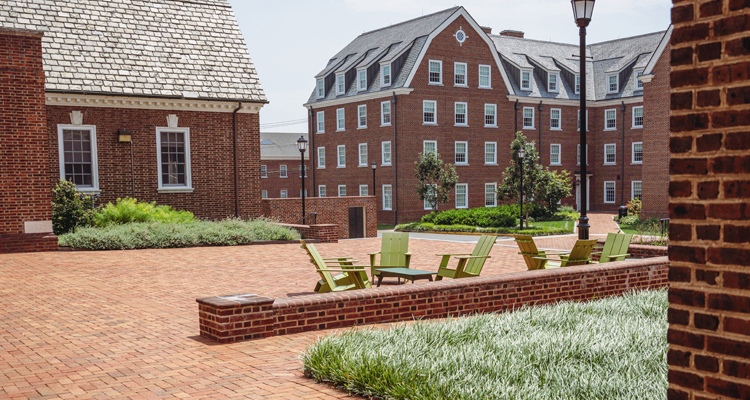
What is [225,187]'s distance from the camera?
25078 mm

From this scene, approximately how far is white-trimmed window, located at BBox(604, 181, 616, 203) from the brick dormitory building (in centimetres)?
10

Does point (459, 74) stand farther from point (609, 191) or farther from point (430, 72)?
point (609, 191)

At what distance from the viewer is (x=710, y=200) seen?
9.56ft

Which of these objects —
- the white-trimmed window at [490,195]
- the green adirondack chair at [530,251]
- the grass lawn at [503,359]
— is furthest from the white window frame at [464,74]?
the grass lawn at [503,359]

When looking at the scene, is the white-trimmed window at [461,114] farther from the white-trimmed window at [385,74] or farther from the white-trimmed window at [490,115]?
the white-trimmed window at [385,74]

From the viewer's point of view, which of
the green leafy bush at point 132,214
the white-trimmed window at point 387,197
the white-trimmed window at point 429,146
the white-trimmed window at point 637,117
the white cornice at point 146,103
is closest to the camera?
the green leafy bush at point 132,214

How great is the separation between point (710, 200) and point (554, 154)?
4967 centimetres

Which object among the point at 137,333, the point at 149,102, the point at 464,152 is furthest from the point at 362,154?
Answer: the point at 137,333

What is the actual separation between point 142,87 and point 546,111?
112ft

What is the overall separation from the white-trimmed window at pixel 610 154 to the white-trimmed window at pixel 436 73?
1663cm

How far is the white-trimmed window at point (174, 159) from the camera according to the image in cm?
2406

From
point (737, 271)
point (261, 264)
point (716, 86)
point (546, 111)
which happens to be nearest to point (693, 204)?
point (737, 271)

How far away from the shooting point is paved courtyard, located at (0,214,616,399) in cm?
591

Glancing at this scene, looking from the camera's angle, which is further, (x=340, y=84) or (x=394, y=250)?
(x=340, y=84)
